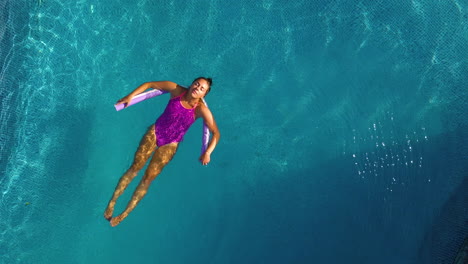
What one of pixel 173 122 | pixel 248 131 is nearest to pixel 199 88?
pixel 173 122

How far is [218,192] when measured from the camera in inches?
328

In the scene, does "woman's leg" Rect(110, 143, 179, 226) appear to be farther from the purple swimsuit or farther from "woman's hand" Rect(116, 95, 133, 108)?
"woman's hand" Rect(116, 95, 133, 108)

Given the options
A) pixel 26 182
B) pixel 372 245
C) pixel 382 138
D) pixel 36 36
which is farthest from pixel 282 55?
pixel 26 182

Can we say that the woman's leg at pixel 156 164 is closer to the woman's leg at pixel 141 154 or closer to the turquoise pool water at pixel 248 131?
the woman's leg at pixel 141 154

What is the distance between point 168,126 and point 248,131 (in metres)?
2.26

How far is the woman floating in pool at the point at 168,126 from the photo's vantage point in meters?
6.23

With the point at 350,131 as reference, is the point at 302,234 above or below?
below

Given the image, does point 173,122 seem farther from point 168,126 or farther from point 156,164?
point 156,164

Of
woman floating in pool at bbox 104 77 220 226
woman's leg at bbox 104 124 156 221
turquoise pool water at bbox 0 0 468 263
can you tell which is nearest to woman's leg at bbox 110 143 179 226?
woman floating in pool at bbox 104 77 220 226

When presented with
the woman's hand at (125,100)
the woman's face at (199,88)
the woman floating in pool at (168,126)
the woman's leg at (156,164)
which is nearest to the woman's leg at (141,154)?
the woman floating in pool at (168,126)

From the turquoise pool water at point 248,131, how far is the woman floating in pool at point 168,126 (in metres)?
1.44

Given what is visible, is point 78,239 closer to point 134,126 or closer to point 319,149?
point 134,126

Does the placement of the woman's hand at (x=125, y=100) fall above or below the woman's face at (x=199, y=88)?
above

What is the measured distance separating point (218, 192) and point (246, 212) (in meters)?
0.64
